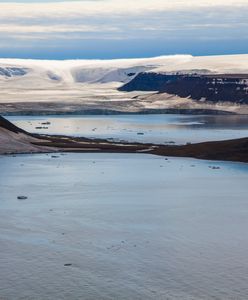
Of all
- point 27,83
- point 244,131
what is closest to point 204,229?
point 244,131

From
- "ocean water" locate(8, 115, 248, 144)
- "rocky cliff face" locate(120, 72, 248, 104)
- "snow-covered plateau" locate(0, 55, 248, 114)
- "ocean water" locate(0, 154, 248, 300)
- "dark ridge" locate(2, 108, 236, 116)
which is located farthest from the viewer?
"rocky cliff face" locate(120, 72, 248, 104)

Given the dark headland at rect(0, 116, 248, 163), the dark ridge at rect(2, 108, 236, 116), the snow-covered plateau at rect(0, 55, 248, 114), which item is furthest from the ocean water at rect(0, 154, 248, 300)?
the snow-covered plateau at rect(0, 55, 248, 114)

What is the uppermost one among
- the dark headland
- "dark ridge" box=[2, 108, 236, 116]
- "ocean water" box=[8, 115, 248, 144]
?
the dark headland

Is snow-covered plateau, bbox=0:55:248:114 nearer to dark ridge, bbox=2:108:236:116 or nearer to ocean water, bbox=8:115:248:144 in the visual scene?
dark ridge, bbox=2:108:236:116

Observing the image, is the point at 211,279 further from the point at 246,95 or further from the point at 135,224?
the point at 246,95

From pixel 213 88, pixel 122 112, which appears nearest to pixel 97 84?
pixel 213 88

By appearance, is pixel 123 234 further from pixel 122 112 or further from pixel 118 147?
pixel 122 112
